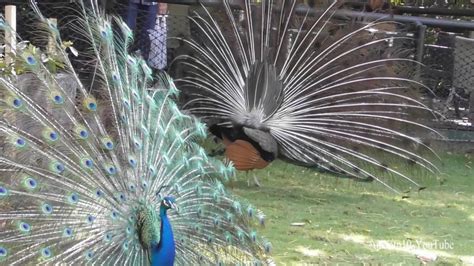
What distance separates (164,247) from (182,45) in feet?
14.1

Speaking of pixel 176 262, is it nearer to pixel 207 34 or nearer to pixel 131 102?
pixel 131 102

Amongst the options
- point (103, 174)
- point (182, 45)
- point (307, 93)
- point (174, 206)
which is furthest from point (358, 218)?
point (103, 174)

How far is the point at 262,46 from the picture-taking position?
284 inches

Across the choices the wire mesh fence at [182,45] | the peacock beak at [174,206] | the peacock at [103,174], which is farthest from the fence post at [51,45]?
the wire mesh fence at [182,45]

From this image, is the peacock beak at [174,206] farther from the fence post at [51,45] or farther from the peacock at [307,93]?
the peacock at [307,93]

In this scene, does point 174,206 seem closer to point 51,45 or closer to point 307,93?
point 51,45

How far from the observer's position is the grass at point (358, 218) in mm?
5305

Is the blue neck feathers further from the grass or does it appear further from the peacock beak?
the grass

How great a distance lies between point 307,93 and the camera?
23.6 ft

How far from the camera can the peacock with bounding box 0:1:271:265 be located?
3.55 m

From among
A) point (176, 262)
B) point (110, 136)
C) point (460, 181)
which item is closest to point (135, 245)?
point (176, 262)

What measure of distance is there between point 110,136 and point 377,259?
2105mm

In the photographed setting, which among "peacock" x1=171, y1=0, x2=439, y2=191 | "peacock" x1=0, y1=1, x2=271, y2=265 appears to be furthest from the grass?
"peacock" x1=0, y1=1, x2=271, y2=265

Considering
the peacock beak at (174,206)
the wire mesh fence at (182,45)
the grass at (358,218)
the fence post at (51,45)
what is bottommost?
the grass at (358,218)
